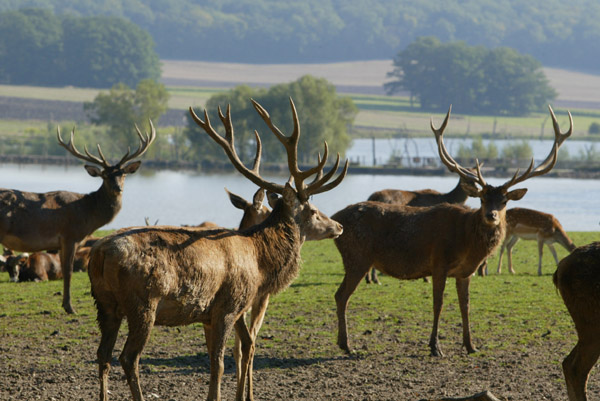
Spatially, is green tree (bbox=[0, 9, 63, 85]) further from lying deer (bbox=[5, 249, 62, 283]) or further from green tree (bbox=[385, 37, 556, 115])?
lying deer (bbox=[5, 249, 62, 283])

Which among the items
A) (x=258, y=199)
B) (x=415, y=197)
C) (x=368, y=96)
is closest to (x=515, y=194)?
A: (x=258, y=199)

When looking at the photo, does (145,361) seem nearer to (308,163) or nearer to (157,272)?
(157,272)

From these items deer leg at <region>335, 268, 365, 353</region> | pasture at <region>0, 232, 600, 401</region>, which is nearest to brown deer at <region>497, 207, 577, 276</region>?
pasture at <region>0, 232, 600, 401</region>

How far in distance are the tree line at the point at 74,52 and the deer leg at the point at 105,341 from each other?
143976 millimetres

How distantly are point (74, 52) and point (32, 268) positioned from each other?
144303mm

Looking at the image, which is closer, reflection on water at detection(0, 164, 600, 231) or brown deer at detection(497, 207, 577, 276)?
brown deer at detection(497, 207, 577, 276)

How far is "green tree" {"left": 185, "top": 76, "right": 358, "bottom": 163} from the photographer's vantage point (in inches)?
2712

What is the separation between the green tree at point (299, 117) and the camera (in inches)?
2712

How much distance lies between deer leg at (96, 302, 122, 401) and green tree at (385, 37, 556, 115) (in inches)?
5277

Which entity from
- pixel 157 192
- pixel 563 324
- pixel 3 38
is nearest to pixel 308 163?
pixel 157 192

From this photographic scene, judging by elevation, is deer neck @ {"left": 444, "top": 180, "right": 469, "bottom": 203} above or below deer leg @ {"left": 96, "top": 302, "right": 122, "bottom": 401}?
above

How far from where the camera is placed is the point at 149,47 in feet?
518

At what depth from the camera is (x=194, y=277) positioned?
675 cm

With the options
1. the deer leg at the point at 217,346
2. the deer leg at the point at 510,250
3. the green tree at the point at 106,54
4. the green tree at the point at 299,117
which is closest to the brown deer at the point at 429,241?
the deer leg at the point at 217,346
